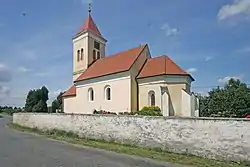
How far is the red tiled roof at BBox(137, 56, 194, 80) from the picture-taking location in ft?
104

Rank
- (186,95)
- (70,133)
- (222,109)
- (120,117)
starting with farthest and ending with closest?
(222,109) < (186,95) < (70,133) < (120,117)

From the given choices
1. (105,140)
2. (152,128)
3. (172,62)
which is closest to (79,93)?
(172,62)

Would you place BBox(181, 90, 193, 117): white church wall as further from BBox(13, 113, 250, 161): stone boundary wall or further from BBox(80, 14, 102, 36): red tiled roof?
BBox(80, 14, 102, 36): red tiled roof

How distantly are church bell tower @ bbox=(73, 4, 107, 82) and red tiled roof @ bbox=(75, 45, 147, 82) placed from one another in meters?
2.60

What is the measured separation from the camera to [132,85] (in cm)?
3322

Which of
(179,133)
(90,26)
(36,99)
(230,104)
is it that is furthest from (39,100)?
(179,133)

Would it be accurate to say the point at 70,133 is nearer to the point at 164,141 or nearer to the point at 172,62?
the point at 164,141

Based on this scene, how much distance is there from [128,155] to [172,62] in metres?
21.4

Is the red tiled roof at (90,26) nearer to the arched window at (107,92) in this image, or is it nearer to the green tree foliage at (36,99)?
the arched window at (107,92)

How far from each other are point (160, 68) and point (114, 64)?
7.42 metres

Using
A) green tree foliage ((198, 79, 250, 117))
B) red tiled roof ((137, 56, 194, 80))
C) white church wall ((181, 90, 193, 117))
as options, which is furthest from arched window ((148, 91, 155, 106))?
green tree foliage ((198, 79, 250, 117))

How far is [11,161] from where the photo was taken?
10820 millimetres

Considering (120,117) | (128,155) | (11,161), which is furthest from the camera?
(120,117)

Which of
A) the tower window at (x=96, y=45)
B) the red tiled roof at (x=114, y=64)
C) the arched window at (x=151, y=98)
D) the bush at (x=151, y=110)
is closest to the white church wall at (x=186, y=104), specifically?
the bush at (x=151, y=110)
